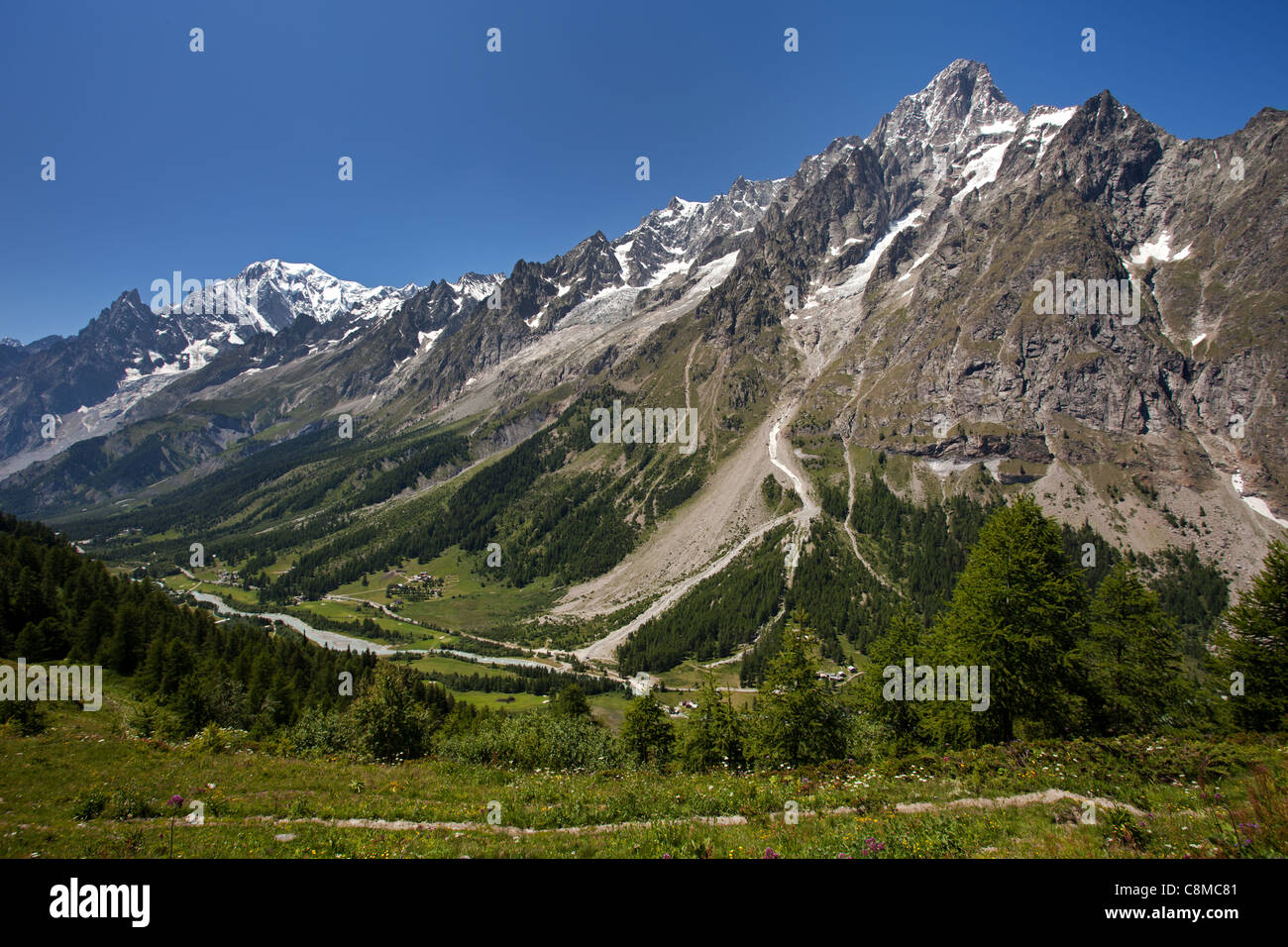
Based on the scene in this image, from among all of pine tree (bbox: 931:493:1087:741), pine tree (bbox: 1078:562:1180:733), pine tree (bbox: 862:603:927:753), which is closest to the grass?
pine tree (bbox: 931:493:1087:741)

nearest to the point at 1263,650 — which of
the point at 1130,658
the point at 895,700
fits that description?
the point at 1130,658

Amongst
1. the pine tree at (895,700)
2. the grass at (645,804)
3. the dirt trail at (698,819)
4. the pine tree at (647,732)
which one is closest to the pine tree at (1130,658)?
the grass at (645,804)

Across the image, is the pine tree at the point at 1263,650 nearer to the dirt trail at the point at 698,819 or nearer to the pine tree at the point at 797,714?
the pine tree at the point at 797,714
